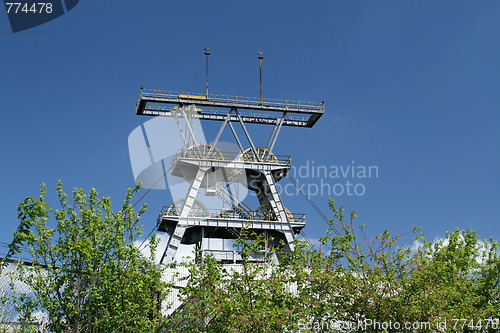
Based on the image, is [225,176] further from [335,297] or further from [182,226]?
[335,297]

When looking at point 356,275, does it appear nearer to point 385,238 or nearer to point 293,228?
point 385,238

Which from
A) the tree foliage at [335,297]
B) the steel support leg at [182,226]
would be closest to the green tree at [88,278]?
the tree foliage at [335,297]

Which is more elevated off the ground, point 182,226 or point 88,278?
point 182,226

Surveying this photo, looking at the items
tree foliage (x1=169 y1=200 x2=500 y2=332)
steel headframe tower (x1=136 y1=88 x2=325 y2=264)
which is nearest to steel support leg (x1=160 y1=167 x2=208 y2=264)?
steel headframe tower (x1=136 y1=88 x2=325 y2=264)

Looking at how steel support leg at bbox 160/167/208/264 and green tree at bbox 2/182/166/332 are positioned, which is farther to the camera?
steel support leg at bbox 160/167/208/264

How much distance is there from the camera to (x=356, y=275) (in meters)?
15.2

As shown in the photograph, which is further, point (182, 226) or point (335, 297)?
point (182, 226)

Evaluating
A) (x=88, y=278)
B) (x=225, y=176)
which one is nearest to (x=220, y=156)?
(x=225, y=176)

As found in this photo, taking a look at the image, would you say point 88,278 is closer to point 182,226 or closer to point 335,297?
point 335,297

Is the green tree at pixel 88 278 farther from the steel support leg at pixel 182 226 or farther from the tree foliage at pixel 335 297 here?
the steel support leg at pixel 182 226

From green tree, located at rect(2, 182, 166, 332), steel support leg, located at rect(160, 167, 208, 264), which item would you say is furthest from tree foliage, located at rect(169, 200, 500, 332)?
steel support leg, located at rect(160, 167, 208, 264)

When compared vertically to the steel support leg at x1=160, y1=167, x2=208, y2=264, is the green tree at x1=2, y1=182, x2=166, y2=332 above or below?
below

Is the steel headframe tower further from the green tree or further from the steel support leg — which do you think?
the green tree

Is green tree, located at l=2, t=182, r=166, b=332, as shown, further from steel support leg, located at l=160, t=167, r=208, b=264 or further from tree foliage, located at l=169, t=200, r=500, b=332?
steel support leg, located at l=160, t=167, r=208, b=264
